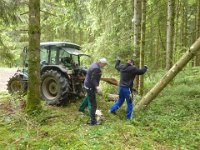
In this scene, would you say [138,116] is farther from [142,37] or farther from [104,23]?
[104,23]

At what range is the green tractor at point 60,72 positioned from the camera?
9.70 metres

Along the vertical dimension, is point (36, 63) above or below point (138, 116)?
above

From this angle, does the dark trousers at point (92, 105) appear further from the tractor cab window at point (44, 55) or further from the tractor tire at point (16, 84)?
the tractor tire at point (16, 84)

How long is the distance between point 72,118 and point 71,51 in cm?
288

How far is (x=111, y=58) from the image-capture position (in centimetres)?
1055

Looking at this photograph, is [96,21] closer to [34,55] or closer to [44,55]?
[44,55]

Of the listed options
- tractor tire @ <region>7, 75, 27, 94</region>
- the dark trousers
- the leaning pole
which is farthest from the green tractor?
the leaning pole

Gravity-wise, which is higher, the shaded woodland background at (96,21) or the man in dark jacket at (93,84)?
the shaded woodland background at (96,21)

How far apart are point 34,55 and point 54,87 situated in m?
2.78

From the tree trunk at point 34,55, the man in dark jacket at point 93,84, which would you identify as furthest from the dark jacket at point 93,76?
the tree trunk at point 34,55

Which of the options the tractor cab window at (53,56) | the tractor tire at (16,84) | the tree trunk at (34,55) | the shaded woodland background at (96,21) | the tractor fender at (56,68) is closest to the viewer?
the tree trunk at (34,55)

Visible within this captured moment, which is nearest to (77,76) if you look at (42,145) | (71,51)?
(71,51)

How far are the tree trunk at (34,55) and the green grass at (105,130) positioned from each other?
0.38 m

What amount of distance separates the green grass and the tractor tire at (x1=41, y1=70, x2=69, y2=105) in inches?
15.5
